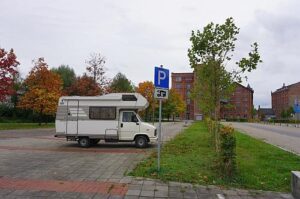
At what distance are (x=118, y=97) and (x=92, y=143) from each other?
10.0ft

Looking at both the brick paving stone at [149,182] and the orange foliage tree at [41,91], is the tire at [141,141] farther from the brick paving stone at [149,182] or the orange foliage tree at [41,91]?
the orange foliage tree at [41,91]

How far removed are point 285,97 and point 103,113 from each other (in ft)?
508

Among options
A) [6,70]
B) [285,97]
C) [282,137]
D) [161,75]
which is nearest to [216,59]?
[161,75]

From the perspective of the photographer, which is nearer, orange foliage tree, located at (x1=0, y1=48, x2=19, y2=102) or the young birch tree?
the young birch tree

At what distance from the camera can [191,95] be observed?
16.3 metres

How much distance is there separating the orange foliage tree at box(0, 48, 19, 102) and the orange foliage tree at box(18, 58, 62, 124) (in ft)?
27.6

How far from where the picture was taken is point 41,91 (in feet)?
143

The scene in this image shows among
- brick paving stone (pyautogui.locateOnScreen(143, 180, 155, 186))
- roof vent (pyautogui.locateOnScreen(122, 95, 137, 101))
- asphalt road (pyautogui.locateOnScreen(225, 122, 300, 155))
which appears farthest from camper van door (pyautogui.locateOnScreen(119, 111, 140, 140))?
brick paving stone (pyautogui.locateOnScreen(143, 180, 155, 186))

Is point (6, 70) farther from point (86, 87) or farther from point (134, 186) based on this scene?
point (134, 186)

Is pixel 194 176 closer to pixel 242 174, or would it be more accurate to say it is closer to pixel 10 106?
pixel 242 174

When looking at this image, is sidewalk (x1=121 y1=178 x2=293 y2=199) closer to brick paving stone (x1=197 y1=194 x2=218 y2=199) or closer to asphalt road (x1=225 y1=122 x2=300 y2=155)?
brick paving stone (x1=197 y1=194 x2=218 y2=199)

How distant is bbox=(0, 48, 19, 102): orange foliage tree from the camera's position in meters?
33.8

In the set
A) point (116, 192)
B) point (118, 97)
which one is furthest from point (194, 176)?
point (118, 97)

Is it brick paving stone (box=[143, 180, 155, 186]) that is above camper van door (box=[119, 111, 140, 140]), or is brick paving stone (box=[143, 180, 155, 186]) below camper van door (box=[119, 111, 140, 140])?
below
